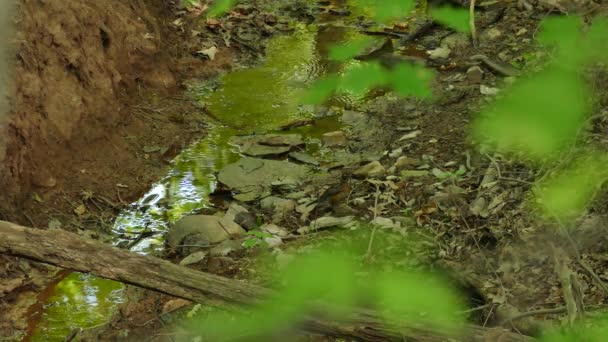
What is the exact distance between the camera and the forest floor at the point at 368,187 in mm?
3240

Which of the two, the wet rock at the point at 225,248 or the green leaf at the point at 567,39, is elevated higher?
the green leaf at the point at 567,39

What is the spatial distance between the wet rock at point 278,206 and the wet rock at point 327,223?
320mm

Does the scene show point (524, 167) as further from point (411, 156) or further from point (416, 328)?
point (416, 328)

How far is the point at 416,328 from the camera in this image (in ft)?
6.89

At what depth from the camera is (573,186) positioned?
1.92 metres

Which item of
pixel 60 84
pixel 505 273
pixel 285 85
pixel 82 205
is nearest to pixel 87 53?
pixel 60 84

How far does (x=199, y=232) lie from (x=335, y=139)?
66.8 inches

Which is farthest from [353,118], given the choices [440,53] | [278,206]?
[278,206]

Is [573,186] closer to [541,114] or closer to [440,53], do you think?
[541,114]

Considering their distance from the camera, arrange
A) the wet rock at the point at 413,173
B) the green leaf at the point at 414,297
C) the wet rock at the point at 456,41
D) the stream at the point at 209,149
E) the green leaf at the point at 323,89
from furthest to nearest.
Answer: the wet rock at the point at 456,41 → the wet rock at the point at 413,173 → the stream at the point at 209,149 → the green leaf at the point at 323,89 → the green leaf at the point at 414,297

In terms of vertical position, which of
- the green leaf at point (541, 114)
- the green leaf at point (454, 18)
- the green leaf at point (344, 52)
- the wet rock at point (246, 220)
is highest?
the green leaf at point (541, 114)

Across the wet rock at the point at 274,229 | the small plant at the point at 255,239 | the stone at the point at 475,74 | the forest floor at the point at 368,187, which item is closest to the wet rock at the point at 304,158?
the forest floor at the point at 368,187

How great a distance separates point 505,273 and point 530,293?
0.18m

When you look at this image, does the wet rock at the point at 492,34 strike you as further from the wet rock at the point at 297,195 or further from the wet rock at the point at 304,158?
the wet rock at the point at 297,195
